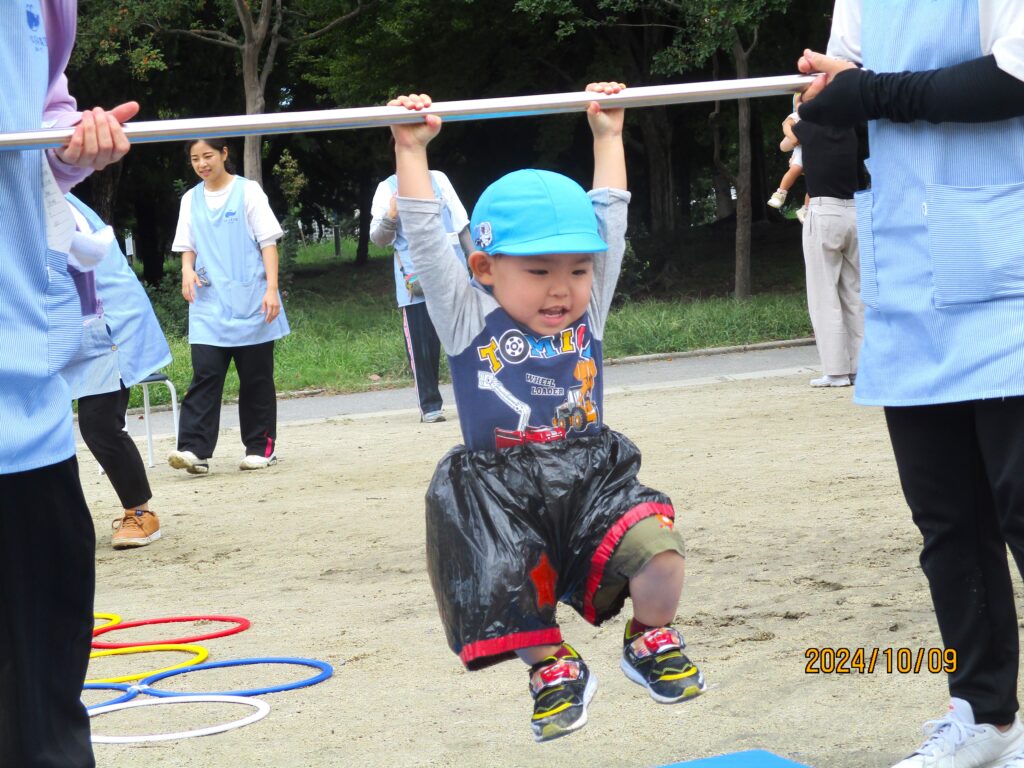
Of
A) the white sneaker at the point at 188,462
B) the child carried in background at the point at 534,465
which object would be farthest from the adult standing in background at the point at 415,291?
the child carried in background at the point at 534,465

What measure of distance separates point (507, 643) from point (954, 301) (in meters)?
1.26

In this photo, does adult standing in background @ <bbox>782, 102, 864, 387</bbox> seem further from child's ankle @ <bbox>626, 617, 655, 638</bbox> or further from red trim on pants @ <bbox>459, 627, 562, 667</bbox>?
red trim on pants @ <bbox>459, 627, 562, 667</bbox>

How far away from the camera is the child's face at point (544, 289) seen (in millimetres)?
3156

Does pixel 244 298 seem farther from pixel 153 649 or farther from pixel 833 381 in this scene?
pixel 833 381

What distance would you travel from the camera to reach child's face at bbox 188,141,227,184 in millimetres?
8273

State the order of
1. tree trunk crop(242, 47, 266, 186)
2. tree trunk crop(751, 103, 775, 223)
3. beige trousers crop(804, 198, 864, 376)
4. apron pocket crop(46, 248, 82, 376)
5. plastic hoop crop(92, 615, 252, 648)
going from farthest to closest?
tree trunk crop(751, 103, 775, 223) < tree trunk crop(242, 47, 266, 186) < beige trousers crop(804, 198, 864, 376) < plastic hoop crop(92, 615, 252, 648) < apron pocket crop(46, 248, 82, 376)

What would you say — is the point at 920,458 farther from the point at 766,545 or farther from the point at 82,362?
the point at 82,362

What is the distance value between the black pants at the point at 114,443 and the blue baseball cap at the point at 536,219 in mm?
3581

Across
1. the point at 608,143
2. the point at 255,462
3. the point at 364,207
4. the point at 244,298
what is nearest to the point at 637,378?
the point at 255,462

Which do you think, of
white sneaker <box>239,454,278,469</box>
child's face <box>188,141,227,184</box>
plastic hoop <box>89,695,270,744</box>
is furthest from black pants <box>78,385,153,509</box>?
plastic hoop <box>89,695,270,744</box>

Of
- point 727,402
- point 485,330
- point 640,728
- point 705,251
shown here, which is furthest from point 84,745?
point 705,251

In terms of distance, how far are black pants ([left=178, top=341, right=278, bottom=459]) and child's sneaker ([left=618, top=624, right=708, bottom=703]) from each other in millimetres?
5833
